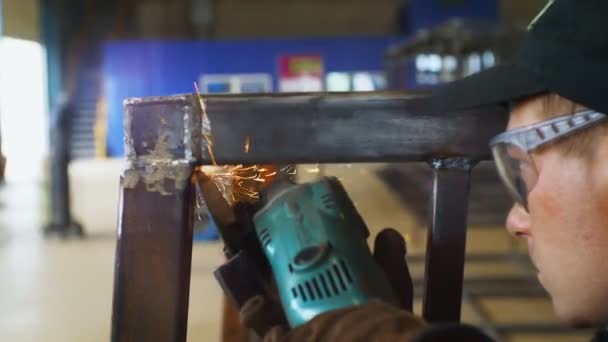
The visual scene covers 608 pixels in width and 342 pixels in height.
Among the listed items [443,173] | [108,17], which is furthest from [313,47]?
[443,173]

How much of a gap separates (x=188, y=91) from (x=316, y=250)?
23 cm

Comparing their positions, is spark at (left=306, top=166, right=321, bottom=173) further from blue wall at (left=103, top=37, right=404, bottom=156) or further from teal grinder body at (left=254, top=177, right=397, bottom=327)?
blue wall at (left=103, top=37, right=404, bottom=156)

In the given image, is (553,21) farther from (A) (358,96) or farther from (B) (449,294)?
(B) (449,294)

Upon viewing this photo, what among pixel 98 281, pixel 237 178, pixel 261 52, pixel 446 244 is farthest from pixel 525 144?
pixel 261 52

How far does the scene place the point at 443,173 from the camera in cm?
72

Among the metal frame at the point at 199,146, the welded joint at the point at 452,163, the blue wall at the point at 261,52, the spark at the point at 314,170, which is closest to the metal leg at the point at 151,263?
the metal frame at the point at 199,146

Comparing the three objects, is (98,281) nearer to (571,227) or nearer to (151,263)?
(151,263)

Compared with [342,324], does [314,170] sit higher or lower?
higher

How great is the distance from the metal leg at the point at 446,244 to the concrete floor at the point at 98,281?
6 cm

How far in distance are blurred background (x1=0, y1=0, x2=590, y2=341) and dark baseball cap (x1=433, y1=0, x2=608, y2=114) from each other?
173 mm

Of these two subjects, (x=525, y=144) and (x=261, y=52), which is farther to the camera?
(x=261, y=52)

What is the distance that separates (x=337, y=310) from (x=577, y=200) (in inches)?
9.6

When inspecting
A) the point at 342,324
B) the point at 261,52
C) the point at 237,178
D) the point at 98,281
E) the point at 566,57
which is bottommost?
the point at 98,281

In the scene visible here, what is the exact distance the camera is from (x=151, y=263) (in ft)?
2.13
